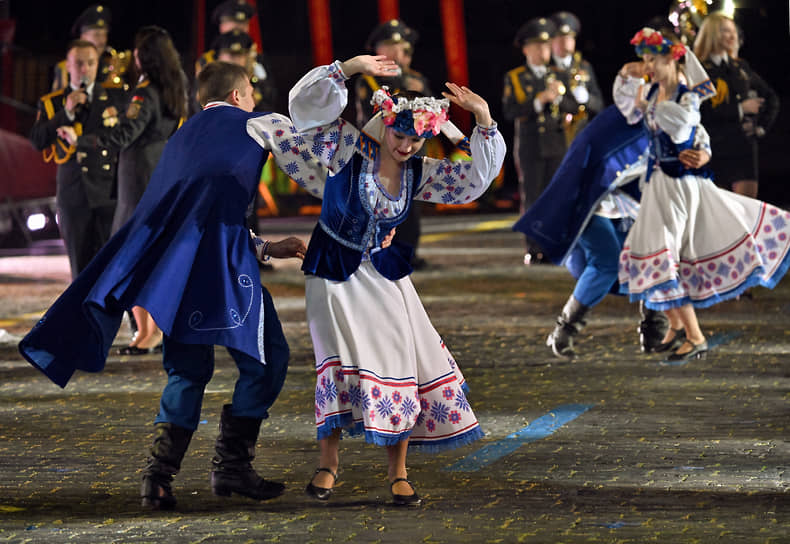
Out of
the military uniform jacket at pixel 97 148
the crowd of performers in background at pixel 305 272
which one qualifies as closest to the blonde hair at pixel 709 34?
the military uniform jacket at pixel 97 148

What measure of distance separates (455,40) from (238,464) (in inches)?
689

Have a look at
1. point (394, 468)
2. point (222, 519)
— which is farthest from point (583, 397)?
point (222, 519)

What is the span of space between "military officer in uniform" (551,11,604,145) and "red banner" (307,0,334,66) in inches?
351

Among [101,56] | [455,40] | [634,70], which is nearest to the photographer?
[634,70]

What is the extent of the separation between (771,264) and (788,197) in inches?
567

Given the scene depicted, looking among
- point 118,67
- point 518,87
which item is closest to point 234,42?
point 118,67

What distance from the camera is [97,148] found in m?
9.16

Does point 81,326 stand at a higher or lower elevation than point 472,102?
lower

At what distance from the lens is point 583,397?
24.0 feet

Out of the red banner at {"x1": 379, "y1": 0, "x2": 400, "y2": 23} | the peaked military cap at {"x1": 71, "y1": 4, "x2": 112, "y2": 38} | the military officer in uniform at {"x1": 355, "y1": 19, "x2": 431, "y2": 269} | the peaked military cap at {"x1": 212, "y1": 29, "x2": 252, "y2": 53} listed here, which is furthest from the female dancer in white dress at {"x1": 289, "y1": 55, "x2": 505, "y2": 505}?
the red banner at {"x1": 379, "y1": 0, "x2": 400, "y2": 23}

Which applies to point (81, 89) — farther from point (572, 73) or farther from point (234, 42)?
point (572, 73)

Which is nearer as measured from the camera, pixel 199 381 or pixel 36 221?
pixel 199 381

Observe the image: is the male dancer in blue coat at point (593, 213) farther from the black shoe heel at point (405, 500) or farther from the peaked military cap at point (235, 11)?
the peaked military cap at point (235, 11)

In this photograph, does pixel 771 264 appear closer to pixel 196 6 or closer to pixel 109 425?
pixel 109 425
